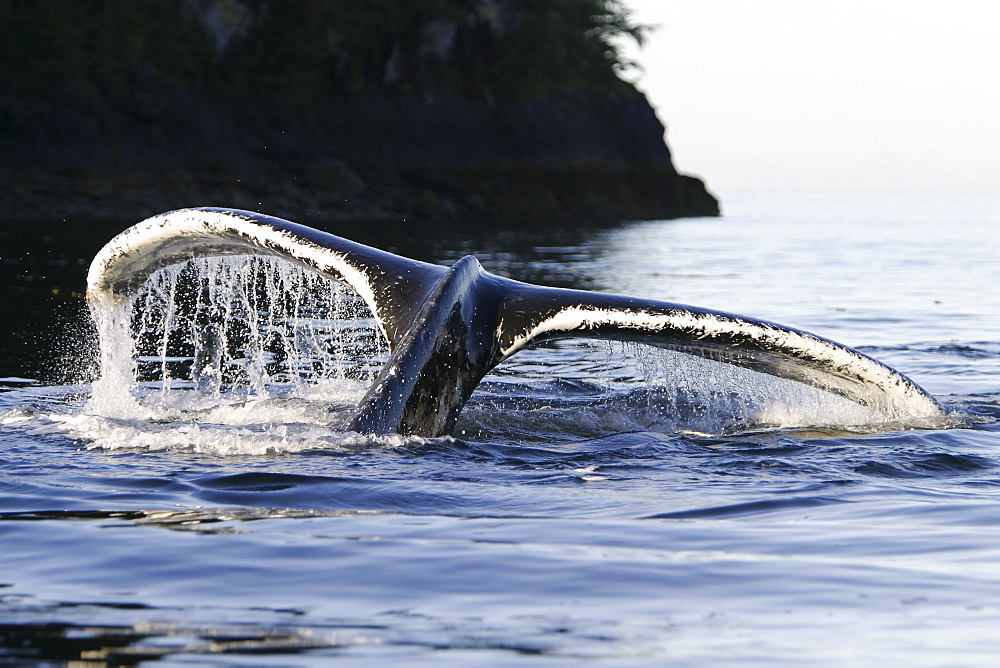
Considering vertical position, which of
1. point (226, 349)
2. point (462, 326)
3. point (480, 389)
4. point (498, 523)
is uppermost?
point (462, 326)

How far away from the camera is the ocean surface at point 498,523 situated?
4.33 metres

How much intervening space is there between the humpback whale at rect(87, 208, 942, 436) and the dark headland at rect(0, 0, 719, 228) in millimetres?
34266

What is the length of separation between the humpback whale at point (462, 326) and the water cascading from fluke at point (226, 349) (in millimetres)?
232

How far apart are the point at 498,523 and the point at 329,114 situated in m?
60.9

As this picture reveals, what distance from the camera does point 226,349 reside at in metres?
14.6

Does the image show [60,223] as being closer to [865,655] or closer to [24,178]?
[24,178]

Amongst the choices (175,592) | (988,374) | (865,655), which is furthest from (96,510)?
(988,374)

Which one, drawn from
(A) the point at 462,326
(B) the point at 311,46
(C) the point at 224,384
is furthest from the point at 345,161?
(A) the point at 462,326

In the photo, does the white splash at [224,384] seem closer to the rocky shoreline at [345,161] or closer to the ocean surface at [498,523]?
the ocean surface at [498,523]

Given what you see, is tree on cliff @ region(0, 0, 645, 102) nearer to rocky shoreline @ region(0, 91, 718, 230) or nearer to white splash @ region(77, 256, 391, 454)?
rocky shoreline @ region(0, 91, 718, 230)

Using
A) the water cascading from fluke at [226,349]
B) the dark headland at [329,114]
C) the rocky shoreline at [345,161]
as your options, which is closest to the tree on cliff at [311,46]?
the dark headland at [329,114]

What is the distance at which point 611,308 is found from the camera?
7.24m

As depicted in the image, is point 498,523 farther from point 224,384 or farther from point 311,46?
point 311,46

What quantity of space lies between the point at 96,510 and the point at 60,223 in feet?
113
